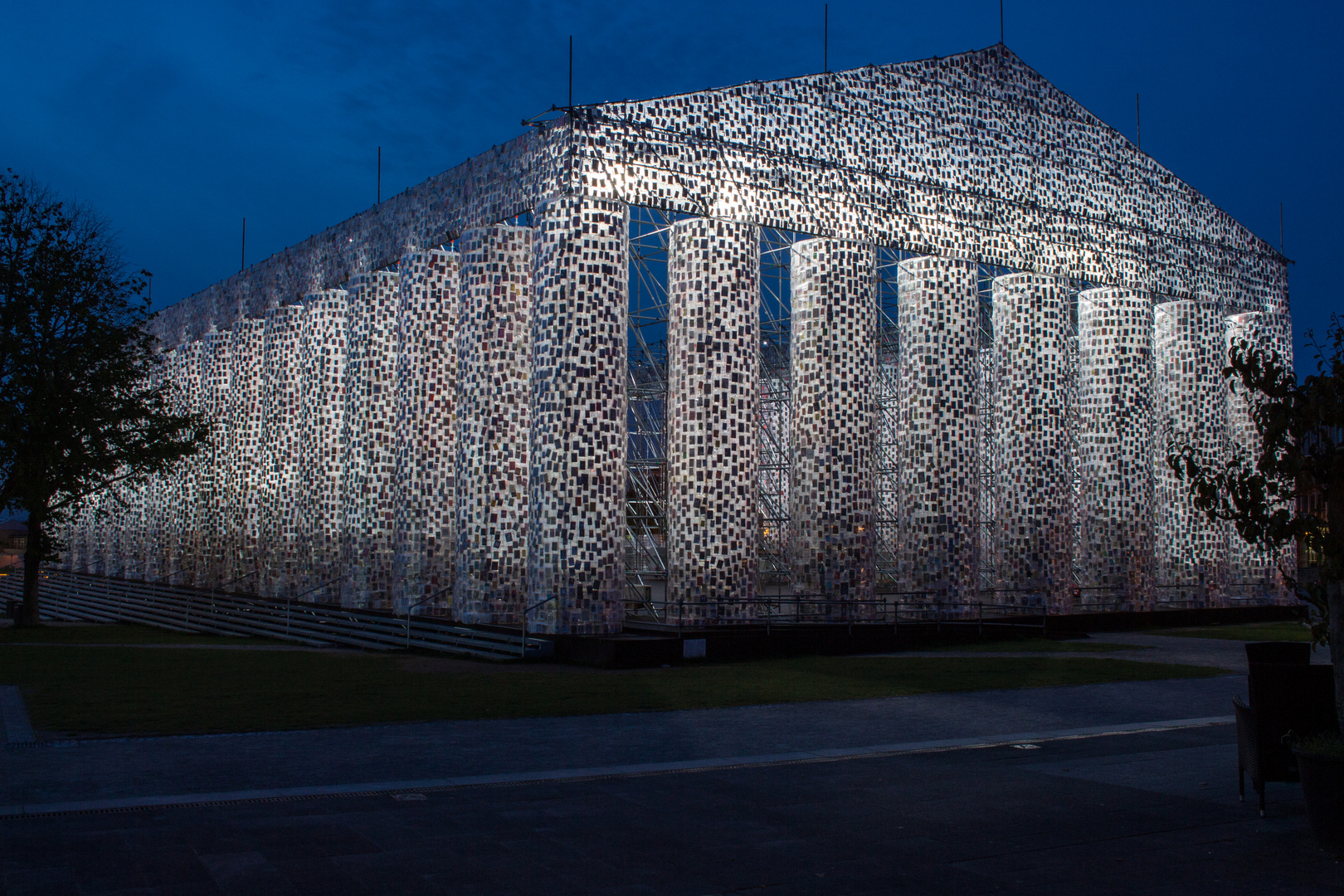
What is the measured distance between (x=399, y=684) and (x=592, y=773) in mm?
6376

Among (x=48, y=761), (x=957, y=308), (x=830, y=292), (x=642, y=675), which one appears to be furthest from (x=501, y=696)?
(x=957, y=308)

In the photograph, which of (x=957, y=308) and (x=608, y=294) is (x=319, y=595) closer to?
(x=608, y=294)

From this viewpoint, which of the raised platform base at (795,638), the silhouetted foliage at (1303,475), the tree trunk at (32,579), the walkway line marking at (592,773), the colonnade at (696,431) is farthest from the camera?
the tree trunk at (32,579)

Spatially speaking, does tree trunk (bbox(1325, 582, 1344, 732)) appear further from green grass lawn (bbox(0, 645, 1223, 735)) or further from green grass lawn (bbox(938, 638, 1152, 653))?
green grass lawn (bbox(938, 638, 1152, 653))

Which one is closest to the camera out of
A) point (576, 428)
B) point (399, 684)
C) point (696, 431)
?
point (399, 684)

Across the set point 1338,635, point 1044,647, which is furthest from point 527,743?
point 1044,647

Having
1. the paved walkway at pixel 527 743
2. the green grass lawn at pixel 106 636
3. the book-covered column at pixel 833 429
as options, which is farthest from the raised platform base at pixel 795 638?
the green grass lawn at pixel 106 636

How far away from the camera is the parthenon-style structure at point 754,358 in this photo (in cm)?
1833

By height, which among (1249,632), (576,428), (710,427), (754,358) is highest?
(754,358)

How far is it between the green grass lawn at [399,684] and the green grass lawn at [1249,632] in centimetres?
664

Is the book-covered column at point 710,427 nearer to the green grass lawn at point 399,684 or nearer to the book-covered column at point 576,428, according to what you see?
the book-covered column at point 576,428

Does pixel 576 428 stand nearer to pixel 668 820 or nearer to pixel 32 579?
pixel 668 820

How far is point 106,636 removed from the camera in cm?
2228

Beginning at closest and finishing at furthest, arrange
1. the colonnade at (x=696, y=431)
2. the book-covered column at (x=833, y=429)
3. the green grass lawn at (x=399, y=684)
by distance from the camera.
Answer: the green grass lawn at (x=399, y=684) → the colonnade at (x=696, y=431) → the book-covered column at (x=833, y=429)
